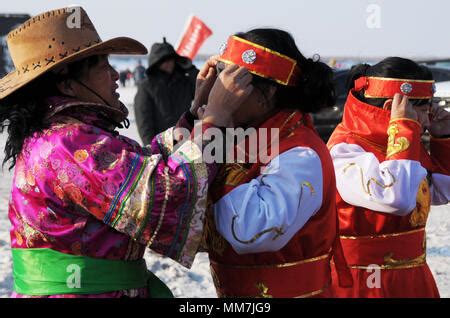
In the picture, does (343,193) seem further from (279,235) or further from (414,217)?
(279,235)

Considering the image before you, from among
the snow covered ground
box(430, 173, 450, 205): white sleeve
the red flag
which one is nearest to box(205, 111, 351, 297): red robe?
box(430, 173, 450, 205): white sleeve

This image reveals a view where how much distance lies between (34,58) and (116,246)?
611 mm

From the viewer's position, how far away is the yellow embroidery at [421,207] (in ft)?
8.41

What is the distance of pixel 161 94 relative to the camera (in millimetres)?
5984

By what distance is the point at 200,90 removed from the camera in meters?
2.29

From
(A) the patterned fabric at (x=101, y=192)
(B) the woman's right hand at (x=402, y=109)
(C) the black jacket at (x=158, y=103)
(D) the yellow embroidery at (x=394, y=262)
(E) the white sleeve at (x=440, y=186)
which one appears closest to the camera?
(A) the patterned fabric at (x=101, y=192)

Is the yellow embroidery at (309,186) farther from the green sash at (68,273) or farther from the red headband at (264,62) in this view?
the green sash at (68,273)

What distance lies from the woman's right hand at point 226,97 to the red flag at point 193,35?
13321 mm

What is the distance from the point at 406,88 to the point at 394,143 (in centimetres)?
33

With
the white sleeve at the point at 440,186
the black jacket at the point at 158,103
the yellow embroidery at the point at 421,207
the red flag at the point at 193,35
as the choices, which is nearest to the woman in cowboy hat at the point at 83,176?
the yellow embroidery at the point at 421,207

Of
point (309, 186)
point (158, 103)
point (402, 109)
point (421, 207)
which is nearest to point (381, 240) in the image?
point (421, 207)

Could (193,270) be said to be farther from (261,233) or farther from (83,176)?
(83,176)

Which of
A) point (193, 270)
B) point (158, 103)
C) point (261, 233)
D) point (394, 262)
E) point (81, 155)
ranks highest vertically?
point (81, 155)
